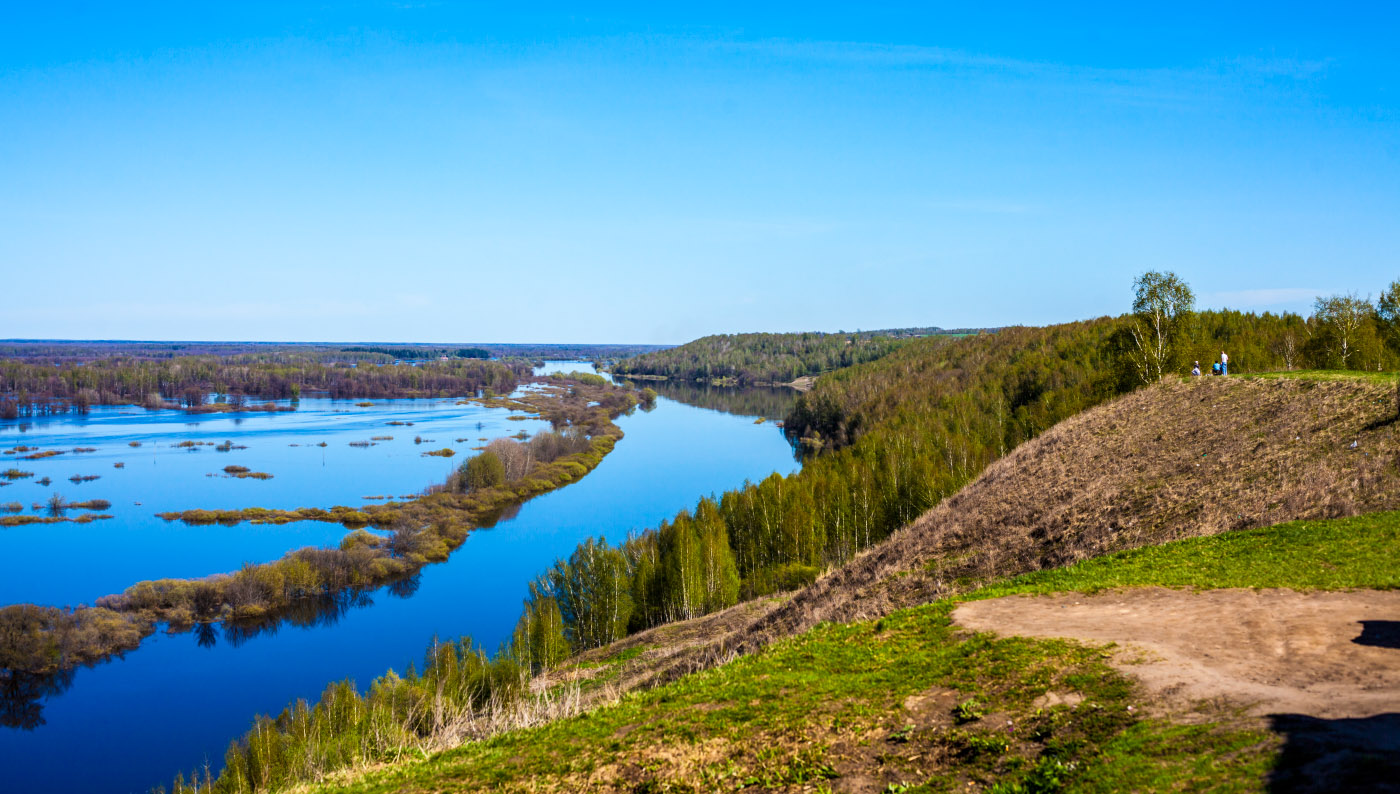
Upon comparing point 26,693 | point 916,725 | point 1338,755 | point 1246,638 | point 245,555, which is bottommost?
point 26,693

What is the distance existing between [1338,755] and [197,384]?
199 meters

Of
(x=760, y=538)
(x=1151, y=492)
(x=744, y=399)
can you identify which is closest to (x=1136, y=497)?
(x=1151, y=492)

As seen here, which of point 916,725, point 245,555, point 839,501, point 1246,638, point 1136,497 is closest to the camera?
point 916,725

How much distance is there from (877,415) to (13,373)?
177m

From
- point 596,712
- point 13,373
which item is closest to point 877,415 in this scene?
point 596,712

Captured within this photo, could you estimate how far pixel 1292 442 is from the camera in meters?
19.5

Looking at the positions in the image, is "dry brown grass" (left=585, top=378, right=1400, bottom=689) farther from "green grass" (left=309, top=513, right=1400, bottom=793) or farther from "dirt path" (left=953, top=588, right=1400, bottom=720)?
"dirt path" (left=953, top=588, right=1400, bottom=720)

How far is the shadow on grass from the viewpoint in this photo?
5895 mm

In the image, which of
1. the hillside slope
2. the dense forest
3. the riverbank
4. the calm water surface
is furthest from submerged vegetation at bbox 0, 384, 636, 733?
the hillside slope

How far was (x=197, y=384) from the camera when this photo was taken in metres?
167

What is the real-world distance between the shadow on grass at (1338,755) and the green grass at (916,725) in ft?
0.56

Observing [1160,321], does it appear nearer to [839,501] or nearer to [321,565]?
[839,501]

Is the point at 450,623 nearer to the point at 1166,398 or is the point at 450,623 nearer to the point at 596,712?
the point at 596,712

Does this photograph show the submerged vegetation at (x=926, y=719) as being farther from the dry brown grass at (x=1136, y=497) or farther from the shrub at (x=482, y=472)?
the shrub at (x=482, y=472)
